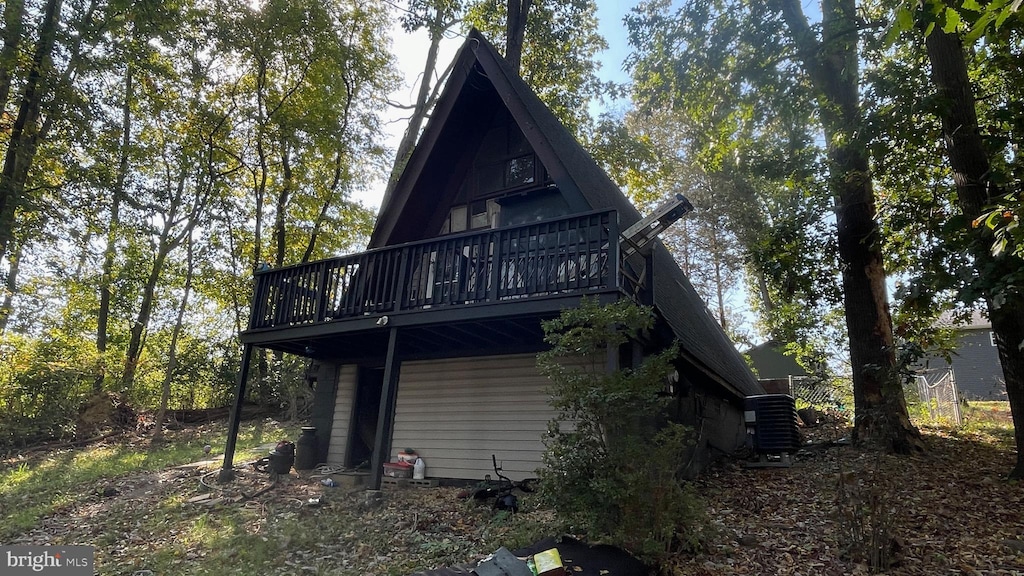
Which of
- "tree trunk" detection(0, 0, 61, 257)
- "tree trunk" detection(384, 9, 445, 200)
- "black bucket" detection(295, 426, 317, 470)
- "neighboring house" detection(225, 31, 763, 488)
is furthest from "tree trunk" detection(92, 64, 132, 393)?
"black bucket" detection(295, 426, 317, 470)

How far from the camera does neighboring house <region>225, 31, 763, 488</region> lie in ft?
20.9

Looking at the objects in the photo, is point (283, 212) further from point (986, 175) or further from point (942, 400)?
point (942, 400)

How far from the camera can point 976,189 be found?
6070 millimetres

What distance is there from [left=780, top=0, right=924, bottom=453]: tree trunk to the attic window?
456cm

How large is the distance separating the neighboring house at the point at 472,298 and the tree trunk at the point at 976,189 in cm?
313

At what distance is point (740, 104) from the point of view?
10422mm

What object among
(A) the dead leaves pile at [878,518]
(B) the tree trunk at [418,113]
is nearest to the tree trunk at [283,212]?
(B) the tree trunk at [418,113]

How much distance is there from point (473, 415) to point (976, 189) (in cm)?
692

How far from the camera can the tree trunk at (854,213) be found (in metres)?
7.70

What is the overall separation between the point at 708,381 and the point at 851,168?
396cm

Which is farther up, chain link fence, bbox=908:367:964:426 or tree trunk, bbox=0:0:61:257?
tree trunk, bbox=0:0:61:257

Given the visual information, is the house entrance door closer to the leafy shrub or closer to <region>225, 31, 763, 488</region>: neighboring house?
<region>225, 31, 763, 488</region>: neighboring house

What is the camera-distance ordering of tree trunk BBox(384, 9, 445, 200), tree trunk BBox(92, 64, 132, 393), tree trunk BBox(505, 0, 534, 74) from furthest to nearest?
tree trunk BBox(384, 9, 445, 200) < tree trunk BBox(505, 0, 534, 74) < tree trunk BBox(92, 64, 132, 393)

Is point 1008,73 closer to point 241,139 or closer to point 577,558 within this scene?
point 577,558
